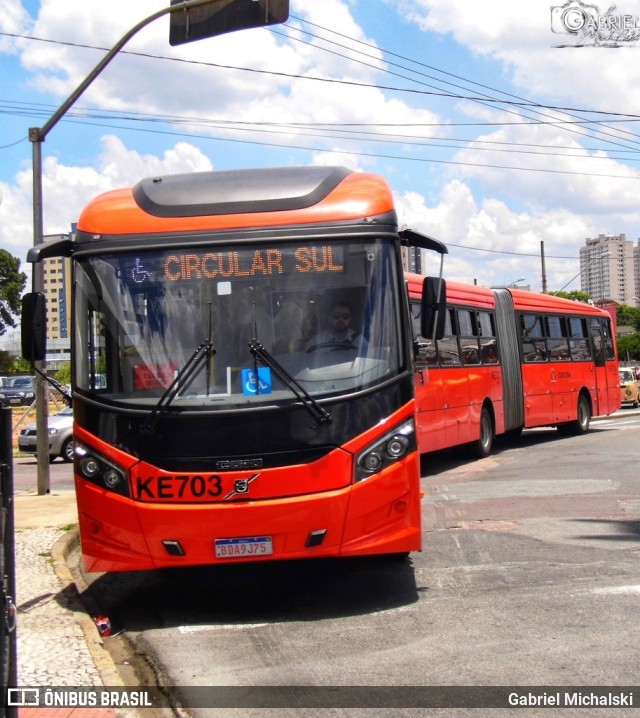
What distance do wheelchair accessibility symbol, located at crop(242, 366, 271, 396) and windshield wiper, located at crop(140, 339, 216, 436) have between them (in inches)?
10.4

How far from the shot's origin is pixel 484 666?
5.71 meters

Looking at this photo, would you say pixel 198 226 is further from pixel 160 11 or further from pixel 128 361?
pixel 160 11

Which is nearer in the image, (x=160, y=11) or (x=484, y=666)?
(x=484, y=666)

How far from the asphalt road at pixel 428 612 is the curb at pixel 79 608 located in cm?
22

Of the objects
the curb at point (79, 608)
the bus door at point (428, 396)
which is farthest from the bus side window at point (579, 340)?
the curb at point (79, 608)

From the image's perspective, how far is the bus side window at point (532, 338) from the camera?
67.5 ft

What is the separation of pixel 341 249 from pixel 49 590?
3708 mm

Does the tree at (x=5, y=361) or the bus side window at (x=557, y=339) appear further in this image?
the bus side window at (x=557, y=339)

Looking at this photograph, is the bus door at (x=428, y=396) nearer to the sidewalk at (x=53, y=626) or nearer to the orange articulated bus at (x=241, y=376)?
the sidewalk at (x=53, y=626)

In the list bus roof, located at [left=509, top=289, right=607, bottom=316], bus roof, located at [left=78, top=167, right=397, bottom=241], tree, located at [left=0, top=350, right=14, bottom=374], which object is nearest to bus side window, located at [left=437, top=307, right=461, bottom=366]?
bus roof, located at [left=509, top=289, right=607, bottom=316]

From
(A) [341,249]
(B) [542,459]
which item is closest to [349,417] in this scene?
(A) [341,249]

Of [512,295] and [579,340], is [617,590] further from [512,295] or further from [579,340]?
Answer: [579,340]

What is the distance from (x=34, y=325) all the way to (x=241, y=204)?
182 centimetres

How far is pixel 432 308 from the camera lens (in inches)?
324
